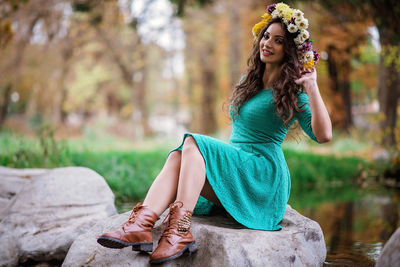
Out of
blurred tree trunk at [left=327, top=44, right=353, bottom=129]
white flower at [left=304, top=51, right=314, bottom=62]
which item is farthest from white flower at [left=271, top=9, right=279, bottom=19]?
blurred tree trunk at [left=327, top=44, right=353, bottom=129]

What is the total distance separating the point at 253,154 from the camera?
265 centimetres

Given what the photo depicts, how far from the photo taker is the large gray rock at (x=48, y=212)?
9.87ft

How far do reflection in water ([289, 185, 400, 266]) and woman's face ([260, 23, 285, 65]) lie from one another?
4.88 feet

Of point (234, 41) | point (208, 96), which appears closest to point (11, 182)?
point (234, 41)

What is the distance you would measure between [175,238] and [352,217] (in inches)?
131

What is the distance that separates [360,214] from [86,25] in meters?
12.5

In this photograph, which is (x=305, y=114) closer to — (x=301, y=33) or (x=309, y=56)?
(x=309, y=56)

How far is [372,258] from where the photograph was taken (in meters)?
3.07

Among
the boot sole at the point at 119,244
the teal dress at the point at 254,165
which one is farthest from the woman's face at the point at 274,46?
the boot sole at the point at 119,244

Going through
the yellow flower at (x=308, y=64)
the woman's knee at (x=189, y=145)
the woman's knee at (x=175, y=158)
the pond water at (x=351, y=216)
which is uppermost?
the yellow flower at (x=308, y=64)

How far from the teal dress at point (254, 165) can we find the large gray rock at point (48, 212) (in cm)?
106

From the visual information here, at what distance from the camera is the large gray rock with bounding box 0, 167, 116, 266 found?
3008 mm

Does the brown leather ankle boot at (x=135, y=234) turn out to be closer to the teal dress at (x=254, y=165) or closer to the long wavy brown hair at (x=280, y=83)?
the teal dress at (x=254, y=165)

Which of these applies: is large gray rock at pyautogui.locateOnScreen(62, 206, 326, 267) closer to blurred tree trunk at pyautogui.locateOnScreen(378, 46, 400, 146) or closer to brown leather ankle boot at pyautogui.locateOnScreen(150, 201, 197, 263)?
brown leather ankle boot at pyautogui.locateOnScreen(150, 201, 197, 263)
